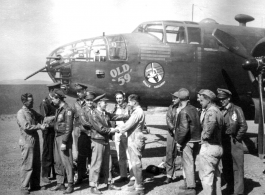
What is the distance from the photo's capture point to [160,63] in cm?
930

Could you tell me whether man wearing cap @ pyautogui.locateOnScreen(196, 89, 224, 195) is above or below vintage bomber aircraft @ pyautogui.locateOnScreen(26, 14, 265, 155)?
below

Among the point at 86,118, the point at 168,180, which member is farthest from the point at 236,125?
the point at 86,118

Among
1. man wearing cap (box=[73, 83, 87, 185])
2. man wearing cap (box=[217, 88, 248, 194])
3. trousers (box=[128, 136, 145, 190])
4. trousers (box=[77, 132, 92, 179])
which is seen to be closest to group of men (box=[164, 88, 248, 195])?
man wearing cap (box=[217, 88, 248, 194])

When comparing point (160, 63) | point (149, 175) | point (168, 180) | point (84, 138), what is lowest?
point (149, 175)

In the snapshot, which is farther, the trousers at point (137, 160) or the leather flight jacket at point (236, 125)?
the leather flight jacket at point (236, 125)

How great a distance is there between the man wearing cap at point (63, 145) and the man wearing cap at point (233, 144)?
3655 millimetres

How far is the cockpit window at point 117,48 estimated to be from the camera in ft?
29.5

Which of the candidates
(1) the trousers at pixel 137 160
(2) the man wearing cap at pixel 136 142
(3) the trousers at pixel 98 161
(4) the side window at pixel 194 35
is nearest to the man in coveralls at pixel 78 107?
(3) the trousers at pixel 98 161

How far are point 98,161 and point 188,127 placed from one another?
7.34ft

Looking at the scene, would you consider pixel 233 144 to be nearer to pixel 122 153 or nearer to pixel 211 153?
pixel 211 153

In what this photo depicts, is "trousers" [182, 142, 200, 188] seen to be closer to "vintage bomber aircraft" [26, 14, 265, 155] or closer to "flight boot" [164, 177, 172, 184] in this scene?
"flight boot" [164, 177, 172, 184]

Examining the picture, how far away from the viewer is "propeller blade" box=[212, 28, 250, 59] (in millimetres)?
9632

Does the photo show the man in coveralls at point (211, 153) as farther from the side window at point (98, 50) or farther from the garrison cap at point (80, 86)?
the side window at point (98, 50)

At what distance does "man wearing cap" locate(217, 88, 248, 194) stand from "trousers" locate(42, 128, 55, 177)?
178 inches
